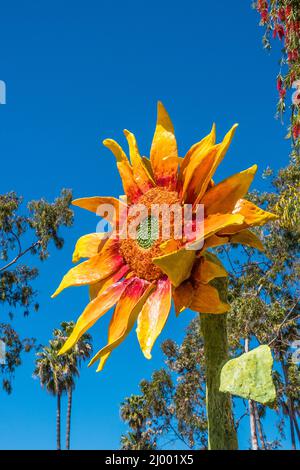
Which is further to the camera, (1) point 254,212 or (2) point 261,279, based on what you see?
(2) point 261,279

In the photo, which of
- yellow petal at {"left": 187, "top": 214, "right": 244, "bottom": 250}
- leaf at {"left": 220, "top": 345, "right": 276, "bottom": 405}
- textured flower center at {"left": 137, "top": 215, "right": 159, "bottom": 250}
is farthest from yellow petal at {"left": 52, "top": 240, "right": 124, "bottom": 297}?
leaf at {"left": 220, "top": 345, "right": 276, "bottom": 405}

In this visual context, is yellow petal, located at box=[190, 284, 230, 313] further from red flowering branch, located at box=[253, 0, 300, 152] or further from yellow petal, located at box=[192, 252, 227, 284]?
red flowering branch, located at box=[253, 0, 300, 152]

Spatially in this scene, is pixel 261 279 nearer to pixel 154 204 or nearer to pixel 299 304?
pixel 299 304

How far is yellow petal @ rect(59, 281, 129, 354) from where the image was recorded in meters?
0.93

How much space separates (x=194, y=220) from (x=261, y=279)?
1628cm

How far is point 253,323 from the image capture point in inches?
634

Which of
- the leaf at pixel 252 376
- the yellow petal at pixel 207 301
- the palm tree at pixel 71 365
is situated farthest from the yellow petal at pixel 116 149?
the palm tree at pixel 71 365

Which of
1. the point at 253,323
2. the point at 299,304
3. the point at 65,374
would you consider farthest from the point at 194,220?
the point at 65,374

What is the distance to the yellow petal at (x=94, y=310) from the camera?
0.93 metres

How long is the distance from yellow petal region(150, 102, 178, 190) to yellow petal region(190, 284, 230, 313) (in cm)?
23
